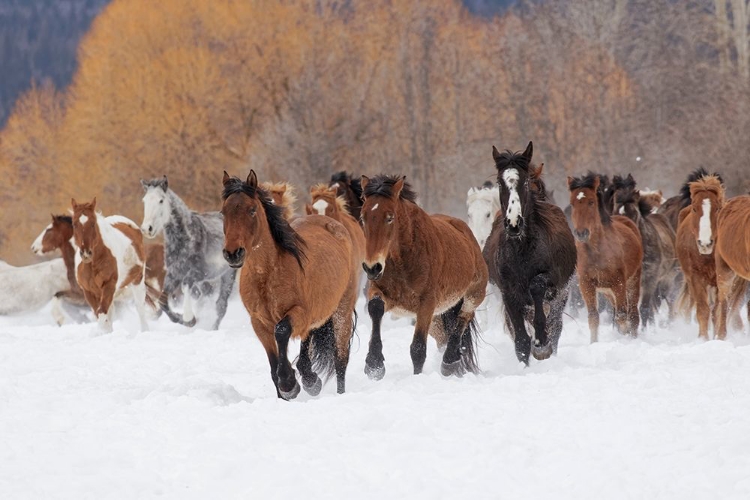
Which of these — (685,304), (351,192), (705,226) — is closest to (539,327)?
(705,226)

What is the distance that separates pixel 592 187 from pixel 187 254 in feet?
23.4

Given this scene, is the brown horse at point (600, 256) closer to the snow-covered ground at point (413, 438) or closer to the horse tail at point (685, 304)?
the horse tail at point (685, 304)

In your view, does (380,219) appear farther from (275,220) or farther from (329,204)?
(329,204)

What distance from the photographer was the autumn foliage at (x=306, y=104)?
104 ft

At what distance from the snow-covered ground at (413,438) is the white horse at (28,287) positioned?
11.0 m

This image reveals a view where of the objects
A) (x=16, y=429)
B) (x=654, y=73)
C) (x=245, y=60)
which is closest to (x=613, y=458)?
(x=16, y=429)

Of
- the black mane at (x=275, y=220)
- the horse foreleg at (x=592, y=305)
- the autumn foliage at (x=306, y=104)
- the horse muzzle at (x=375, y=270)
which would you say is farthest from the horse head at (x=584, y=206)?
the autumn foliage at (x=306, y=104)

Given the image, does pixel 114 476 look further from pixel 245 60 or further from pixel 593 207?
pixel 245 60

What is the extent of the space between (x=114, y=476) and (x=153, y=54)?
30.0 metres

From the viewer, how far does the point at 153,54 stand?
3347 centimetres

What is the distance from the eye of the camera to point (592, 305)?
12.4 m

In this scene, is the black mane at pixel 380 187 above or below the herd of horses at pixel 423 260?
above

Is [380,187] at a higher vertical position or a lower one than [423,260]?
higher

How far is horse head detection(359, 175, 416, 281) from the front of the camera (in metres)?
7.73
